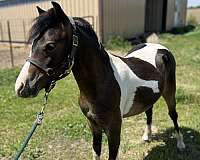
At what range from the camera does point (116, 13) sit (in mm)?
14617

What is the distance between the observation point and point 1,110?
18.8ft

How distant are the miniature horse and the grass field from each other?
389mm

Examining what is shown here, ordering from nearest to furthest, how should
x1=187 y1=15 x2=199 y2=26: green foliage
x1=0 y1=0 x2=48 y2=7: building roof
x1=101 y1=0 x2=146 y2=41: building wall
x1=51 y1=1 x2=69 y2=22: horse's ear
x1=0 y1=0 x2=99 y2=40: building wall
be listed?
x1=51 y1=1 x2=69 y2=22: horse's ear < x1=0 y1=0 x2=99 y2=40: building wall < x1=101 y1=0 x2=146 y2=41: building wall < x1=0 y1=0 x2=48 y2=7: building roof < x1=187 y1=15 x2=199 y2=26: green foliage

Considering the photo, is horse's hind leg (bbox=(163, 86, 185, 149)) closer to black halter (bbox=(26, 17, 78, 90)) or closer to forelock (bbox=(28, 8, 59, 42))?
black halter (bbox=(26, 17, 78, 90))

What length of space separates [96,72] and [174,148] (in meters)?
2.05

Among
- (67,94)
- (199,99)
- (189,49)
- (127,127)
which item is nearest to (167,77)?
(127,127)

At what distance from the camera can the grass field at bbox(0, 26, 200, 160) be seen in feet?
13.3

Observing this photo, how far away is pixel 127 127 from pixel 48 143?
50.7 inches

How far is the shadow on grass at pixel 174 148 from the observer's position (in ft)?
12.9

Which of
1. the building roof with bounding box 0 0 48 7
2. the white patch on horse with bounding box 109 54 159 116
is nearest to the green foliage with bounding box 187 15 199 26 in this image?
the building roof with bounding box 0 0 48 7

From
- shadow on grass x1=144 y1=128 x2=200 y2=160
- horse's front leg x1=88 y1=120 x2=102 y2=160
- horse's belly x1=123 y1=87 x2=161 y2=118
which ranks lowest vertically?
shadow on grass x1=144 y1=128 x2=200 y2=160

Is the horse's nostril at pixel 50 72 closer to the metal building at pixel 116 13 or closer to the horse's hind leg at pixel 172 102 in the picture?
the horse's hind leg at pixel 172 102

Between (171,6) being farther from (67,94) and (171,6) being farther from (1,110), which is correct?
(1,110)

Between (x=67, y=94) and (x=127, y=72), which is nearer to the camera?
(x=127, y=72)
